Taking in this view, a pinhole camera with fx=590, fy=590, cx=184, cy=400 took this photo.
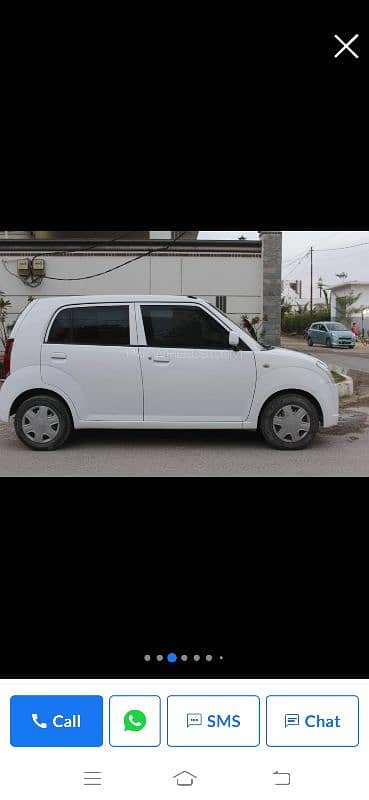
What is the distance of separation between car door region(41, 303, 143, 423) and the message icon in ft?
10.9

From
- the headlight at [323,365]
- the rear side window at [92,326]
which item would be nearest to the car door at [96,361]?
the rear side window at [92,326]

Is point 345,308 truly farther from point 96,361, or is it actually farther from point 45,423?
point 45,423

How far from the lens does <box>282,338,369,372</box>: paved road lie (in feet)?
15.8

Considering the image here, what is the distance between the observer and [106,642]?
103 cm

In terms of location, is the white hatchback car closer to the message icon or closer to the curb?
the curb

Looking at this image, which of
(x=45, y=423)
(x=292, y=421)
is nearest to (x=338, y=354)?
(x=292, y=421)

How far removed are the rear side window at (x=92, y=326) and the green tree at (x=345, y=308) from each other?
1.82 metres

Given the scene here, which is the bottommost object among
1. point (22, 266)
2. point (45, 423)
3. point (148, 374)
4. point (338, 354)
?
point (45, 423)

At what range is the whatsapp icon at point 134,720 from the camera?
3.19 feet

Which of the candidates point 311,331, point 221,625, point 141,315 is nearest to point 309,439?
point 311,331

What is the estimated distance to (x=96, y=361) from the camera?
4426 mm

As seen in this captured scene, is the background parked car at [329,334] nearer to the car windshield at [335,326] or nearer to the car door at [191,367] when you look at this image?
the car windshield at [335,326]

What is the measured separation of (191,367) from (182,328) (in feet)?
1.19

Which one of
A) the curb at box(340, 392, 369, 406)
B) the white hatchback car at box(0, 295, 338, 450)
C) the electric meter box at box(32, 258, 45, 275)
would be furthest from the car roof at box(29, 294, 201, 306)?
the curb at box(340, 392, 369, 406)
